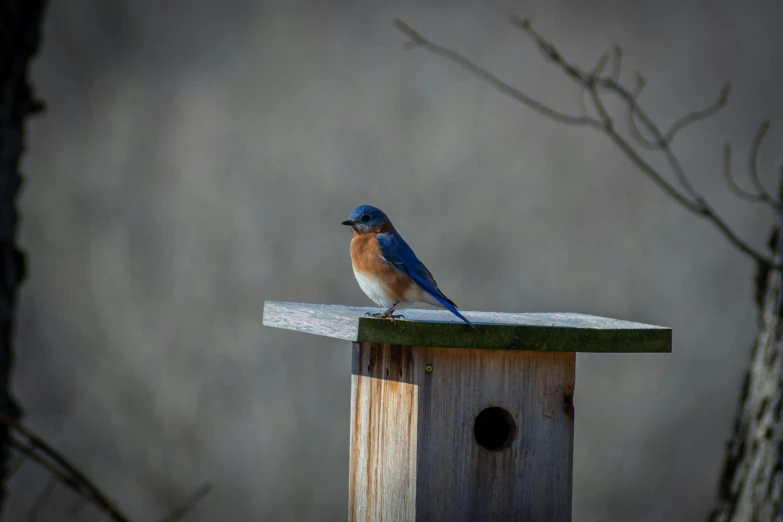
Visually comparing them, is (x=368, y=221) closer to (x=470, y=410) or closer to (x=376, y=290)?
(x=376, y=290)

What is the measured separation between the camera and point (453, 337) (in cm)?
218

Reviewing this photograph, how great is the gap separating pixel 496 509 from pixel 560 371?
15.7 inches

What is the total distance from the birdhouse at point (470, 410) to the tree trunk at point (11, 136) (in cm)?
111

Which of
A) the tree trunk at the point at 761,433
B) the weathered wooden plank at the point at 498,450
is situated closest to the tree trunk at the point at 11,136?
the weathered wooden plank at the point at 498,450

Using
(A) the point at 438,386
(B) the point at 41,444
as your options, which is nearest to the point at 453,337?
(A) the point at 438,386

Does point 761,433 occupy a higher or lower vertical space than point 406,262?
lower

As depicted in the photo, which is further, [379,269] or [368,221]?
[368,221]

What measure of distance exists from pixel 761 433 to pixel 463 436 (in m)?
1.26

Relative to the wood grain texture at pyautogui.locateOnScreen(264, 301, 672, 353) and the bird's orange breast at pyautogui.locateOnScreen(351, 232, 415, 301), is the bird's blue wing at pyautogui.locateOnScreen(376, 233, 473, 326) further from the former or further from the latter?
the wood grain texture at pyautogui.locateOnScreen(264, 301, 672, 353)

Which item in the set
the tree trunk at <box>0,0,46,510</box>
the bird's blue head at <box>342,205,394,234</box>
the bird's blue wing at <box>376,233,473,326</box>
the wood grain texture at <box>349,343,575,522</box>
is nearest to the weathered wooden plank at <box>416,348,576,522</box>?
the wood grain texture at <box>349,343,575,522</box>

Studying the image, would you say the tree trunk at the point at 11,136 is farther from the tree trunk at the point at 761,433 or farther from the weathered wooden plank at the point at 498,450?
the tree trunk at the point at 761,433

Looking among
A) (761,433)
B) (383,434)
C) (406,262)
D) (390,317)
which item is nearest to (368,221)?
(406,262)

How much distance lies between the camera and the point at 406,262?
264cm

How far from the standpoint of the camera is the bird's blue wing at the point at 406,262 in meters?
2.56
